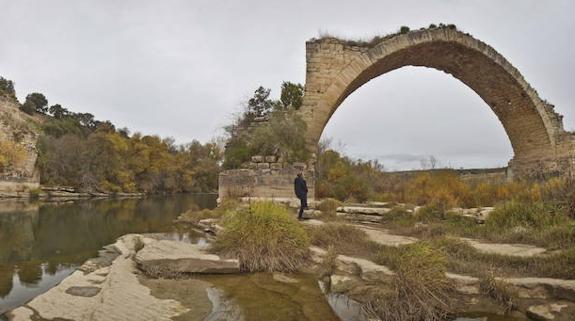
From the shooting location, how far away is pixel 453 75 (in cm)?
1542

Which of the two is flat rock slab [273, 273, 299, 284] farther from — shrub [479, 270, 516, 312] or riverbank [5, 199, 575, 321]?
shrub [479, 270, 516, 312]

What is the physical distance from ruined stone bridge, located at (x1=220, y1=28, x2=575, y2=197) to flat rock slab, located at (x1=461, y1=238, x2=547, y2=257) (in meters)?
5.51

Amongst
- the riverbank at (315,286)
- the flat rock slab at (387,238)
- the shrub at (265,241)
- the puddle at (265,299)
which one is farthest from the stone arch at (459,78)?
the puddle at (265,299)

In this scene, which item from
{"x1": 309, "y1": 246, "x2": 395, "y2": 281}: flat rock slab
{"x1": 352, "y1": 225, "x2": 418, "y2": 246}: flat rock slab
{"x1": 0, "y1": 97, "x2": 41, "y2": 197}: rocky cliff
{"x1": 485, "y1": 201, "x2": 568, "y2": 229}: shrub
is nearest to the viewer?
{"x1": 309, "y1": 246, "x2": 395, "y2": 281}: flat rock slab

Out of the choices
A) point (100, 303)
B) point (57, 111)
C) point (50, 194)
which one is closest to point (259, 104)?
point (100, 303)

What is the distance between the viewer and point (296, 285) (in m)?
4.88

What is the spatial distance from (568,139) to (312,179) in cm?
1060

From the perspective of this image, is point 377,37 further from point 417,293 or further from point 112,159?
point 112,159

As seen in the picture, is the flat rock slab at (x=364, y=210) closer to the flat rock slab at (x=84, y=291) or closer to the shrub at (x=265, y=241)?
the shrub at (x=265, y=241)

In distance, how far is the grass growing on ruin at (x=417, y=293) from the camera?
373 centimetres

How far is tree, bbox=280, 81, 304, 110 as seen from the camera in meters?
13.1

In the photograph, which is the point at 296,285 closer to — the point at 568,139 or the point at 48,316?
the point at 48,316

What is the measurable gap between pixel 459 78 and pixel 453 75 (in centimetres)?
28

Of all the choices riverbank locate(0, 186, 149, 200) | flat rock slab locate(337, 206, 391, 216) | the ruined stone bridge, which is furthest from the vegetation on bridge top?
riverbank locate(0, 186, 149, 200)
